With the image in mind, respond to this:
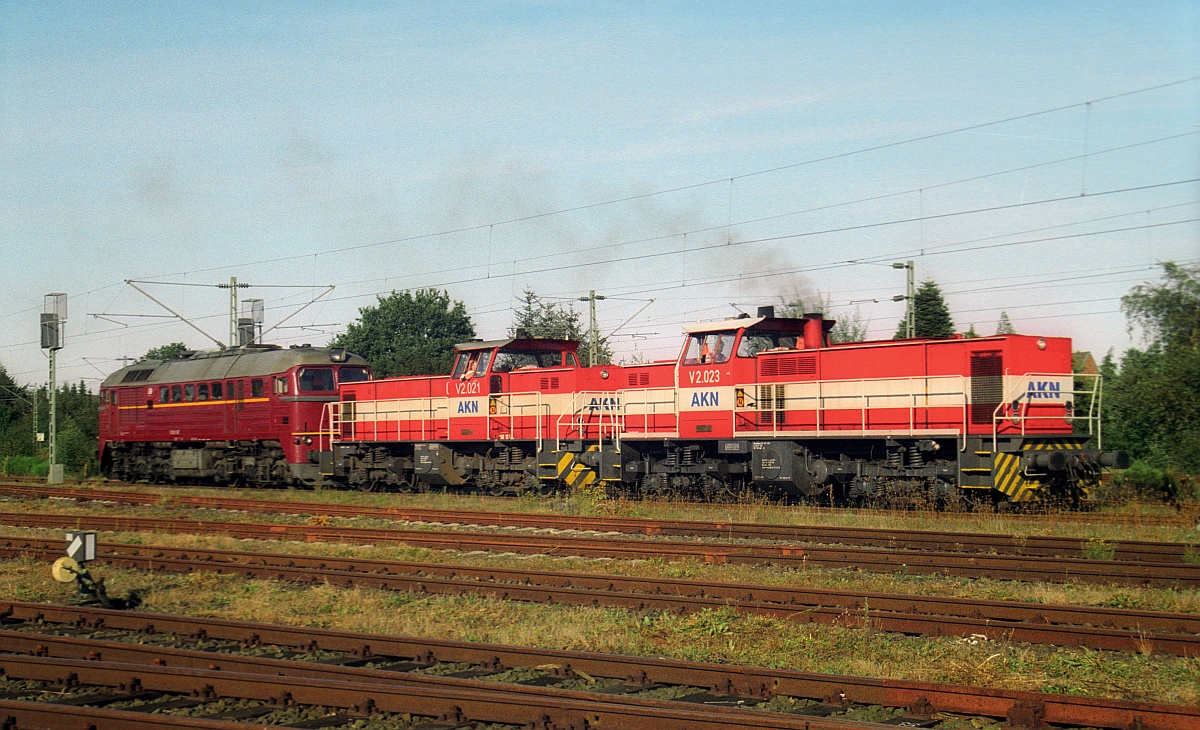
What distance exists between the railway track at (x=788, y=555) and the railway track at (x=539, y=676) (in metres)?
5.08

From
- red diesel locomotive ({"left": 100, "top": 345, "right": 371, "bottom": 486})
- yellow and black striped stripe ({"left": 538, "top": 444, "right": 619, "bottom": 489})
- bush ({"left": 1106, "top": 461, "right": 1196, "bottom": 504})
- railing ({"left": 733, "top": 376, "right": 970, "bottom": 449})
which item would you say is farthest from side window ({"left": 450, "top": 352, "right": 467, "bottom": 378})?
bush ({"left": 1106, "top": 461, "right": 1196, "bottom": 504})

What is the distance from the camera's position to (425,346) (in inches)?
2648

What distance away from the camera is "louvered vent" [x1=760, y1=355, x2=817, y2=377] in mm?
18812

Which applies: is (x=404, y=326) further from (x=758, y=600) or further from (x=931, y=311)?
(x=758, y=600)

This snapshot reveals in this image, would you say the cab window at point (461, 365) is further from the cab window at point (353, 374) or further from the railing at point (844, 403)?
the railing at point (844, 403)

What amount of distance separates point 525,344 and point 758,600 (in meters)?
13.8

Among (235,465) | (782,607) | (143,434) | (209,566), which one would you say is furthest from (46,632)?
(143,434)

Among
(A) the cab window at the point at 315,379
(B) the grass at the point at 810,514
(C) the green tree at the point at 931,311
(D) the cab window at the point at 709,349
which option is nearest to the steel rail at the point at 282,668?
(B) the grass at the point at 810,514

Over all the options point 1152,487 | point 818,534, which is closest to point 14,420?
point 818,534

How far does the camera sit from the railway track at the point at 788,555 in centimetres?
1080

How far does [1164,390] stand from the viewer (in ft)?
72.9

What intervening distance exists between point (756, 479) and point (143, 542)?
10490 millimetres

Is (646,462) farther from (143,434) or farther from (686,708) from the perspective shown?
(143,434)

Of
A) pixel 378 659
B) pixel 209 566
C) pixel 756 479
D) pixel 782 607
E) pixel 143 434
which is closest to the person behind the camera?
pixel 378 659
